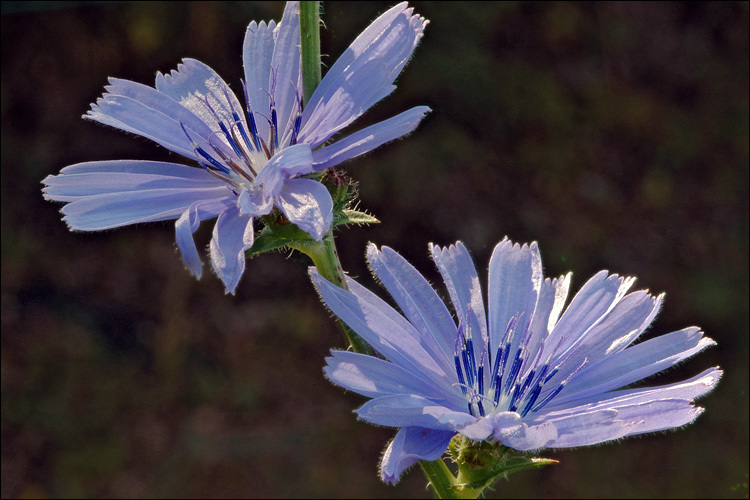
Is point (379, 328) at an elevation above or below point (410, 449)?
above

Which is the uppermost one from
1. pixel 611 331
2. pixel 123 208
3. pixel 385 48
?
pixel 385 48

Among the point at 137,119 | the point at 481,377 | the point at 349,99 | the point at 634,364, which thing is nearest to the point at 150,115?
the point at 137,119

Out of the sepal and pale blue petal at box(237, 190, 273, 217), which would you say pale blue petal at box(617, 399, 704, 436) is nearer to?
the sepal

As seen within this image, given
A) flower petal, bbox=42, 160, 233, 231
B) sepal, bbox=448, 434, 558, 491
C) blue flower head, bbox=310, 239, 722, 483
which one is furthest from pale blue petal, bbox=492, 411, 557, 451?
flower petal, bbox=42, 160, 233, 231

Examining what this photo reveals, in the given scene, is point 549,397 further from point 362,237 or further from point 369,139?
point 362,237

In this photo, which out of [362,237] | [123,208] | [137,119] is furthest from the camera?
[362,237]

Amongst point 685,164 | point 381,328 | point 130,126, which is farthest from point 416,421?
point 685,164

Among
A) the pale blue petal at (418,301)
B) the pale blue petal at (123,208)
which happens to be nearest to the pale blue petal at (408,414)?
the pale blue petal at (418,301)
